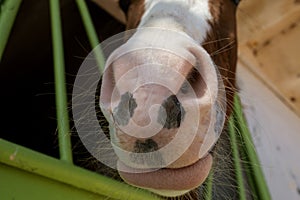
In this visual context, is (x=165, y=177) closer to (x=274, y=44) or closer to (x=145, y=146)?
(x=145, y=146)

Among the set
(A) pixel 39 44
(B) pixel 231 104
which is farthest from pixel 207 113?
(A) pixel 39 44

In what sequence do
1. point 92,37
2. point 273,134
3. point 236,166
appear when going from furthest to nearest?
1. point 273,134
2. point 92,37
3. point 236,166

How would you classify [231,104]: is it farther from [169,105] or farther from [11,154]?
[11,154]

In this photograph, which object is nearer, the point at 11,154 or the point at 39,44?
the point at 11,154

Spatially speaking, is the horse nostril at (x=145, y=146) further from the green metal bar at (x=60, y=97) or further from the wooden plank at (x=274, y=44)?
the wooden plank at (x=274, y=44)

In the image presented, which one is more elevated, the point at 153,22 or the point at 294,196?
the point at 153,22

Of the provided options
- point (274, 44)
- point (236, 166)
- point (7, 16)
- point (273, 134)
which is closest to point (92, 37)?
point (7, 16)
